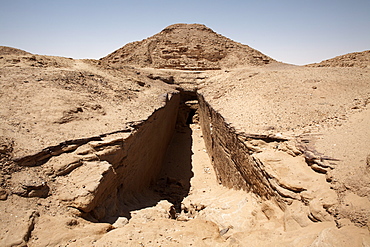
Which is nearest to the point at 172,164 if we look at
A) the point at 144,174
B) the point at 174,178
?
the point at 174,178

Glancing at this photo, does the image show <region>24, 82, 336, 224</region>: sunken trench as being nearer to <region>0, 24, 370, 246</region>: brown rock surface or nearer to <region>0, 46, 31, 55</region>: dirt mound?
<region>0, 24, 370, 246</region>: brown rock surface

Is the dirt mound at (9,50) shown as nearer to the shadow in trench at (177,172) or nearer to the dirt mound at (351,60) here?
the shadow in trench at (177,172)

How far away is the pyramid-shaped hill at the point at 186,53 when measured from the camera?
1773 cm

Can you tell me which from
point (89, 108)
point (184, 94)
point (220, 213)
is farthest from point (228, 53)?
point (220, 213)

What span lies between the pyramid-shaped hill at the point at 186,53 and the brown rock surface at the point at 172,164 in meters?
7.30

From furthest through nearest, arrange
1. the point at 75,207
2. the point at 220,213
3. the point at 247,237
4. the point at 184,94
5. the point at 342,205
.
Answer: the point at 184,94, the point at 220,213, the point at 75,207, the point at 247,237, the point at 342,205

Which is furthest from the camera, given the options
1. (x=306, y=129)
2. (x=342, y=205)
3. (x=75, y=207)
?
(x=306, y=129)

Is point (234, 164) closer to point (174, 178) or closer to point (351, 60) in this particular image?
point (174, 178)

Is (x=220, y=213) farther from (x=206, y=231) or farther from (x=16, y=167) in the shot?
(x=16, y=167)

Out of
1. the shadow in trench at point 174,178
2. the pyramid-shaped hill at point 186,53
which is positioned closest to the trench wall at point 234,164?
the shadow in trench at point 174,178

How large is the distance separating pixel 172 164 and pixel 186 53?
10681 millimetres

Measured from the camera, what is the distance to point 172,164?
33.9 ft

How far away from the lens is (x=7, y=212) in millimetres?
3096

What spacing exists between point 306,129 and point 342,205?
2734mm
